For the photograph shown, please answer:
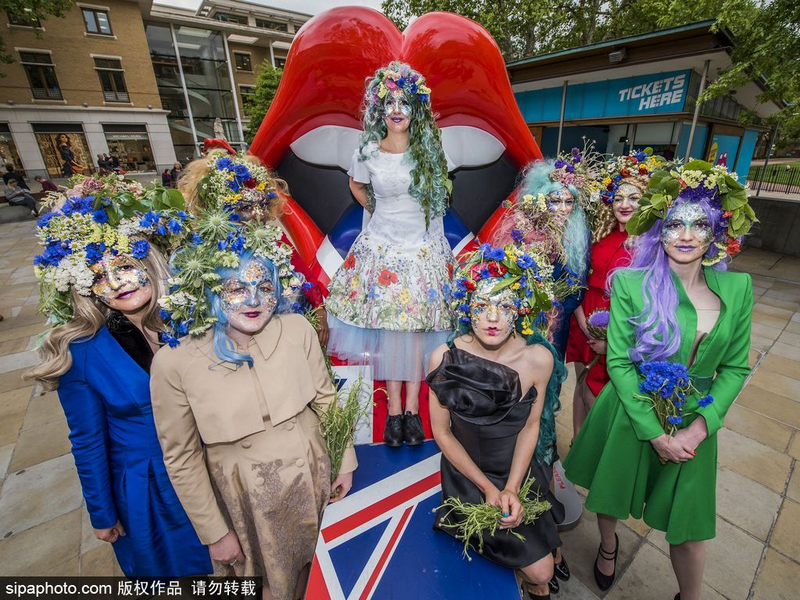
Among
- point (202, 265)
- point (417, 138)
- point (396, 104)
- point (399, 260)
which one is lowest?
point (399, 260)

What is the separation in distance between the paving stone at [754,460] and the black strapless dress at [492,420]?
2.25m

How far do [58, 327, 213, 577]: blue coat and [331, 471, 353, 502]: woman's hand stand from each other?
68 cm

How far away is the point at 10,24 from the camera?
699 inches

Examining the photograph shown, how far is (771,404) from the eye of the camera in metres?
3.65

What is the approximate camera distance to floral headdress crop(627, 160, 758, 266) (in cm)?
160

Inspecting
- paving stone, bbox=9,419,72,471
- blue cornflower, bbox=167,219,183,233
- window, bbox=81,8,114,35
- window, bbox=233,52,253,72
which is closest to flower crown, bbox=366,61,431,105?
blue cornflower, bbox=167,219,183,233

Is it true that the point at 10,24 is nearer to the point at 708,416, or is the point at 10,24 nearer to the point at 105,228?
the point at 105,228

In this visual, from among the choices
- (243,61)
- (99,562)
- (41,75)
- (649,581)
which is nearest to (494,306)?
(649,581)

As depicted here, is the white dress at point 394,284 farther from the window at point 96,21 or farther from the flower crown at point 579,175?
the window at point 96,21

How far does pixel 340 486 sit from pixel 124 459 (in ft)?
3.17

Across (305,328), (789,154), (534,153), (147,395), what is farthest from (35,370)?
(789,154)

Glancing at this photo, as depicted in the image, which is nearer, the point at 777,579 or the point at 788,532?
the point at 777,579

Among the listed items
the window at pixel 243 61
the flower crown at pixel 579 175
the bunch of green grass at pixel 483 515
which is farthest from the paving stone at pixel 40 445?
the window at pixel 243 61

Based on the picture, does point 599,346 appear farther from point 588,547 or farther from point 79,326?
point 79,326
